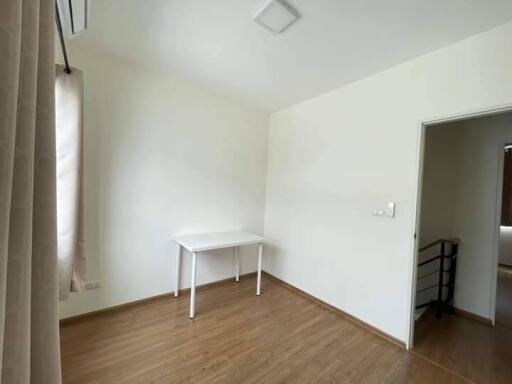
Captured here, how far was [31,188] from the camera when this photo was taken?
50 centimetres

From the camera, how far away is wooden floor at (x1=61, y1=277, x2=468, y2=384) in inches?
68.4

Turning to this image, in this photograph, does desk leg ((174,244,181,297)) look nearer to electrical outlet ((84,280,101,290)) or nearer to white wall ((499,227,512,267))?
electrical outlet ((84,280,101,290))

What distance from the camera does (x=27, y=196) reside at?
1.61ft

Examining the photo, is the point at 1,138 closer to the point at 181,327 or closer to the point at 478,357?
the point at 181,327

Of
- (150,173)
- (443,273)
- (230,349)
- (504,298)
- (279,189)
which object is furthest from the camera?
(279,189)

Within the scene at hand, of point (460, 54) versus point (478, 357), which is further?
point (478, 357)

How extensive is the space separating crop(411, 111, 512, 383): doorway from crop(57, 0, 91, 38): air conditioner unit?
2962mm

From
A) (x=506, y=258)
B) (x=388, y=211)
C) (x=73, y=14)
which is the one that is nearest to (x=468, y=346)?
(x=388, y=211)

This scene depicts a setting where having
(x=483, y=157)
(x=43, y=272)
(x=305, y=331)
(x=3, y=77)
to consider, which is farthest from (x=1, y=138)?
(x=483, y=157)

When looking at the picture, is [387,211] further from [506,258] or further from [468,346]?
[506,258]

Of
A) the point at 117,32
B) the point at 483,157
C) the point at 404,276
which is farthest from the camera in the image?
the point at 483,157

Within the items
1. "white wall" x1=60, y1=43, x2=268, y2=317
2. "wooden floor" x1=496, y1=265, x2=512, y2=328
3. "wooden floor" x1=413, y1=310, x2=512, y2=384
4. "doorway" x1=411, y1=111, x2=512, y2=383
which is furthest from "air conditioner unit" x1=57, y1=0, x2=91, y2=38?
"wooden floor" x1=496, y1=265, x2=512, y2=328

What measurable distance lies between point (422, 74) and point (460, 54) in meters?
0.27

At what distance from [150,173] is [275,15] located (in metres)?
1.99
